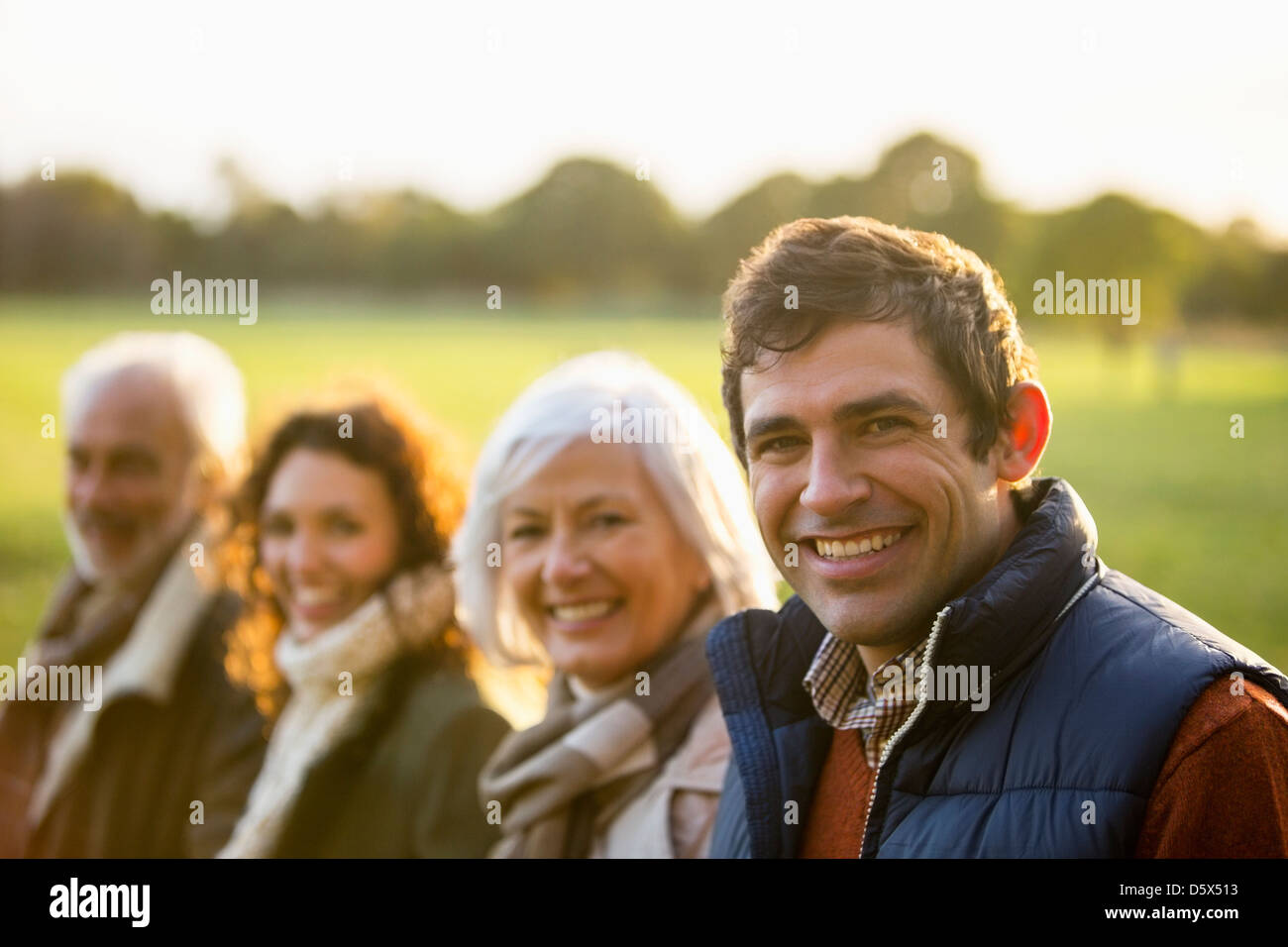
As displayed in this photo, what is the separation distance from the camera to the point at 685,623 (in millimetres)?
2971

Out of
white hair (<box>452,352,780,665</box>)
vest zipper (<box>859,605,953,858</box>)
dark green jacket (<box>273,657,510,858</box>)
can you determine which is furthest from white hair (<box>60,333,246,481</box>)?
vest zipper (<box>859,605,953,858</box>)

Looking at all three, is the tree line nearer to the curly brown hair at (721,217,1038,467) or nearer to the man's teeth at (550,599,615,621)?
the man's teeth at (550,599,615,621)

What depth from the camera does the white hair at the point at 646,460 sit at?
290 centimetres

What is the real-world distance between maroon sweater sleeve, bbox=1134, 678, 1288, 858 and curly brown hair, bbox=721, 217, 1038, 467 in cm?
61

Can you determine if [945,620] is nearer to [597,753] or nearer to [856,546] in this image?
[856,546]

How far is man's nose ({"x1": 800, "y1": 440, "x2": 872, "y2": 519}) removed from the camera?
6.72 feet

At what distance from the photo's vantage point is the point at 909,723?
198 cm

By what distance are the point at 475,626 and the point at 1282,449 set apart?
16.5m

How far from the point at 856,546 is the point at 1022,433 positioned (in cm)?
37

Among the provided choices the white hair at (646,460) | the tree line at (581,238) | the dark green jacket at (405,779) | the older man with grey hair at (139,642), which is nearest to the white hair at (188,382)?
the older man with grey hair at (139,642)

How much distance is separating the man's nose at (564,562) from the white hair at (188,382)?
186 cm

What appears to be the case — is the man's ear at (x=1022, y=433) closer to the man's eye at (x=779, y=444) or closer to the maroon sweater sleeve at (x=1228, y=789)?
the man's eye at (x=779, y=444)

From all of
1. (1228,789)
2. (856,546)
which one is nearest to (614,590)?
(856,546)
